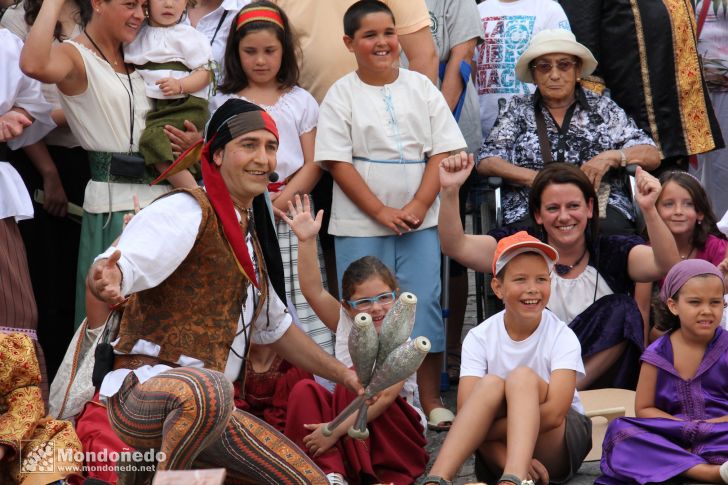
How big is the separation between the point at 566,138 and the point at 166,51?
7.06 feet

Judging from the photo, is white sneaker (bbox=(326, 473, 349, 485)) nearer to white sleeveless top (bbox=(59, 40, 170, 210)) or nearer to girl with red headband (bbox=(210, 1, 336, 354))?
girl with red headband (bbox=(210, 1, 336, 354))

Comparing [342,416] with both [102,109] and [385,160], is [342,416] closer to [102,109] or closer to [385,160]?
[385,160]

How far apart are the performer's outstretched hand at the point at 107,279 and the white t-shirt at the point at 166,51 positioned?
2.06m

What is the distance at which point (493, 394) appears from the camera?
4844mm

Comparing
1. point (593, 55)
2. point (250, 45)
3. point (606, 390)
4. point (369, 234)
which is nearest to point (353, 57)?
point (250, 45)

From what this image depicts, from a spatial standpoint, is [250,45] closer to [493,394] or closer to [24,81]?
[24,81]

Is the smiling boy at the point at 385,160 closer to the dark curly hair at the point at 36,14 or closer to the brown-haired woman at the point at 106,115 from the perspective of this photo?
the brown-haired woman at the point at 106,115

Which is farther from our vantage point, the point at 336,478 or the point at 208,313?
the point at 336,478


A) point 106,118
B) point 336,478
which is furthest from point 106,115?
point 336,478

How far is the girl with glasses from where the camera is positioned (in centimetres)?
499

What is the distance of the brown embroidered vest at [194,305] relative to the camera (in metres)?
4.27

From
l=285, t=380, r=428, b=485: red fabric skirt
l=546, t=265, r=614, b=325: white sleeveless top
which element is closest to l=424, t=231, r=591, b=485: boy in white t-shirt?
l=285, t=380, r=428, b=485: red fabric skirt

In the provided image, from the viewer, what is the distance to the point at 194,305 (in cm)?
430

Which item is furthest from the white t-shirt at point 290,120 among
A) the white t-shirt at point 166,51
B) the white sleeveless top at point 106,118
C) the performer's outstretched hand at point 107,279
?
the performer's outstretched hand at point 107,279
